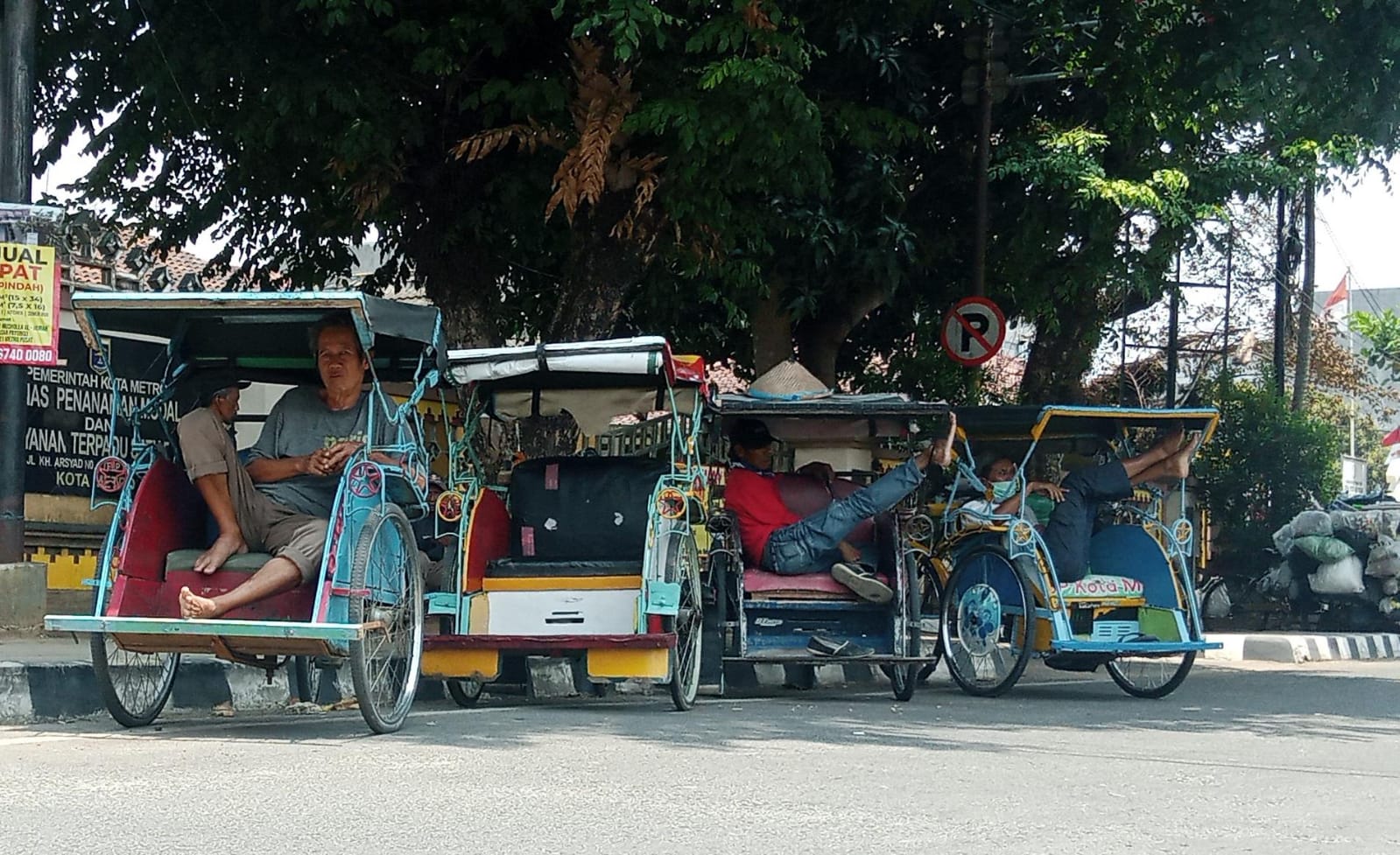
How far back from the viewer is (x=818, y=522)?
11.2m

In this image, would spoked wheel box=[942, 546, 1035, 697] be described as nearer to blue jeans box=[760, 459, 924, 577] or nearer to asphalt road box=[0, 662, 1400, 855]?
blue jeans box=[760, 459, 924, 577]

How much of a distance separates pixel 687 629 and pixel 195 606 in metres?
3.11

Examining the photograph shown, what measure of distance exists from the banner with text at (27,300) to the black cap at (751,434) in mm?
4343

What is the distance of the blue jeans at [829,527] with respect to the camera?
36.2ft

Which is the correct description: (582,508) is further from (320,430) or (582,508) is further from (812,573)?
(320,430)

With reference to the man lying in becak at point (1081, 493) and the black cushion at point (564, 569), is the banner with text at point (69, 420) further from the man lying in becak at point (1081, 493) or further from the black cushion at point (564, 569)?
the man lying in becak at point (1081, 493)

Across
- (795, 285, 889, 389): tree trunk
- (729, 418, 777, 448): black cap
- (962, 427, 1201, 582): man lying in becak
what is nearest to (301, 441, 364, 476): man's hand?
(729, 418, 777, 448): black cap

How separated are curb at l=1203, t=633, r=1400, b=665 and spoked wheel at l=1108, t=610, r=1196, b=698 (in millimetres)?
4412

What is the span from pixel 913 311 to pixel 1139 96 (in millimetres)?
6011

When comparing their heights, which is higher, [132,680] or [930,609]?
[930,609]

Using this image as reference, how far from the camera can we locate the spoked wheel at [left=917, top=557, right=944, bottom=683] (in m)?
12.0

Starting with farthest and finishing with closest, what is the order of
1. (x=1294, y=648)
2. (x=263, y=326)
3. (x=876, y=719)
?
(x=1294, y=648)
(x=876, y=719)
(x=263, y=326)

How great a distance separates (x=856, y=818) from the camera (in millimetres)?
6012

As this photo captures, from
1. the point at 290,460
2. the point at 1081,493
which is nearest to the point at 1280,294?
the point at 1081,493
